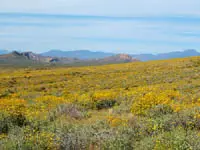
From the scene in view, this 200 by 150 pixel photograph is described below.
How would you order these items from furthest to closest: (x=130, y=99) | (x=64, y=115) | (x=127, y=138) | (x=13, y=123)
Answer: (x=130, y=99) → (x=64, y=115) → (x=13, y=123) → (x=127, y=138)

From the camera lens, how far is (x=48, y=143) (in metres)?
7.22

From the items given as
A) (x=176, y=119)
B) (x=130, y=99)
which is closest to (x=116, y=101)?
(x=130, y=99)

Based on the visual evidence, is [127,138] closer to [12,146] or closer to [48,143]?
[48,143]

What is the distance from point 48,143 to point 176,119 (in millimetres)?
4227

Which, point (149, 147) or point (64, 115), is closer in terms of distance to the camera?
point (149, 147)

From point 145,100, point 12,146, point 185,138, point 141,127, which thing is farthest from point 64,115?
point 185,138

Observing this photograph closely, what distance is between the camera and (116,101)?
15.5m

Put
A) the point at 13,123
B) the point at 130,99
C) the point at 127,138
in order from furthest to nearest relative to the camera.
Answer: the point at 130,99, the point at 13,123, the point at 127,138

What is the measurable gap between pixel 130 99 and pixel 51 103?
4.04 m

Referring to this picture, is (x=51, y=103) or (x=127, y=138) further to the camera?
(x=51, y=103)

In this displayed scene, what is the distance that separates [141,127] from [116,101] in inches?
268

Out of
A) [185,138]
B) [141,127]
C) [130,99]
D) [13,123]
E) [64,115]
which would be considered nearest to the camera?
[185,138]

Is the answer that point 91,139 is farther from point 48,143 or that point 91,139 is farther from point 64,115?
point 64,115

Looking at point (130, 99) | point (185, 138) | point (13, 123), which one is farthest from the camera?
point (130, 99)
